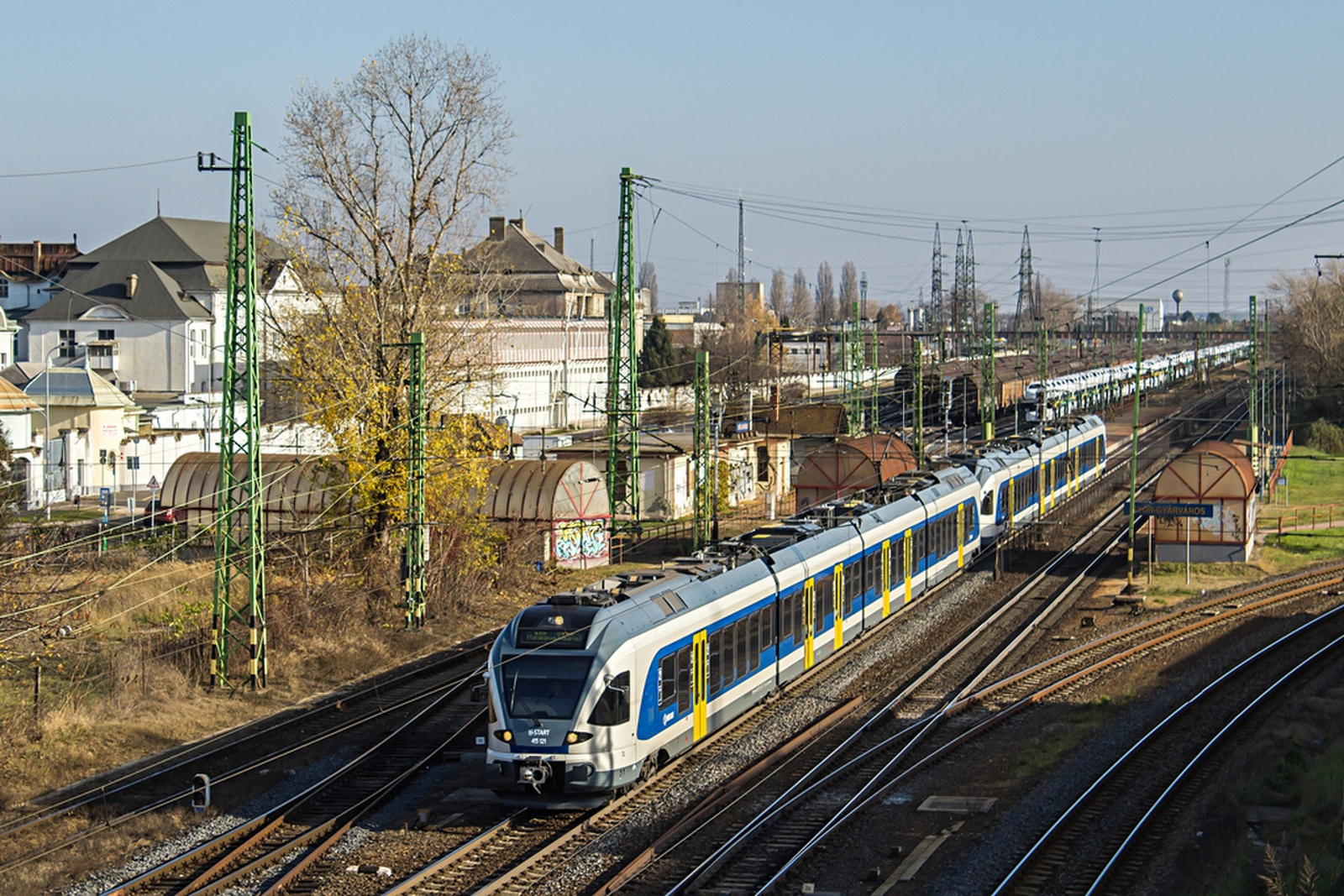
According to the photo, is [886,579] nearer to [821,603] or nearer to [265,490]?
[821,603]

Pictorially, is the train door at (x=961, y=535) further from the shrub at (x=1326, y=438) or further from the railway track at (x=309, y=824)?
the shrub at (x=1326, y=438)

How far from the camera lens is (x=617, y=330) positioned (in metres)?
38.6

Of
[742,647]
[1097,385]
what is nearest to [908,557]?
[742,647]

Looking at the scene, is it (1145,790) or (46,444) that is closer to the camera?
(1145,790)

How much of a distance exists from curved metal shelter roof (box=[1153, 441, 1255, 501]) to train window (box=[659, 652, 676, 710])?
22921mm

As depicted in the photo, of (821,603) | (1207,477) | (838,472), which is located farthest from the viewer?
(838,472)

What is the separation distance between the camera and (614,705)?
15555 millimetres

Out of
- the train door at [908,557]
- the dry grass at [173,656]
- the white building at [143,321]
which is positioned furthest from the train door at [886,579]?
the white building at [143,321]

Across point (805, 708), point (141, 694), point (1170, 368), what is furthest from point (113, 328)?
point (1170, 368)

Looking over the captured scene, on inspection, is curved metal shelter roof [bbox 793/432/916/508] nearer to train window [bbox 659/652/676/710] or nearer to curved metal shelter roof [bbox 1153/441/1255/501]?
curved metal shelter roof [bbox 1153/441/1255/501]

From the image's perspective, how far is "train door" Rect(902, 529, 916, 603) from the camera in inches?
1128

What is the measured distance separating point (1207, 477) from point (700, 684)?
72.6ft

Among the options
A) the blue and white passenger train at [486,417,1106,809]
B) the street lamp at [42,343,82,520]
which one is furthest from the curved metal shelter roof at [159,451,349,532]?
the blue and white passenger train at [486,417,1106,809]

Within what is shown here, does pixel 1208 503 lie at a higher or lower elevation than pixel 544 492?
lower
